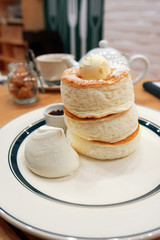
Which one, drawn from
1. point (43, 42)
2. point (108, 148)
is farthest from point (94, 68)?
point (43, 42)

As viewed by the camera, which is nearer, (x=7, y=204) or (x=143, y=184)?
(x=7, y=204)

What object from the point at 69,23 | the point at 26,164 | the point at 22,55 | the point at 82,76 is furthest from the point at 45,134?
the point at 22,55

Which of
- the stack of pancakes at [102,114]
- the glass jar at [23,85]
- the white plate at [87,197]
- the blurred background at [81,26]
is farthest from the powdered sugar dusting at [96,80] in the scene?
the blurred background at [81,26]

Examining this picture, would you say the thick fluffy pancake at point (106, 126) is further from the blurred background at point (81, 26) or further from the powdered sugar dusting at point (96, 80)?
the blurred background at point (81, 26)

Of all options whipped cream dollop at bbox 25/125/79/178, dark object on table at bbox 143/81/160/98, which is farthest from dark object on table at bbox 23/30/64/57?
whipped cream dollop at bbox 25/125/79/178

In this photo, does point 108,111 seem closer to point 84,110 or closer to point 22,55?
point 84,110

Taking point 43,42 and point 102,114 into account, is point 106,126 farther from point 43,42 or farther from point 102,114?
point 43,42
